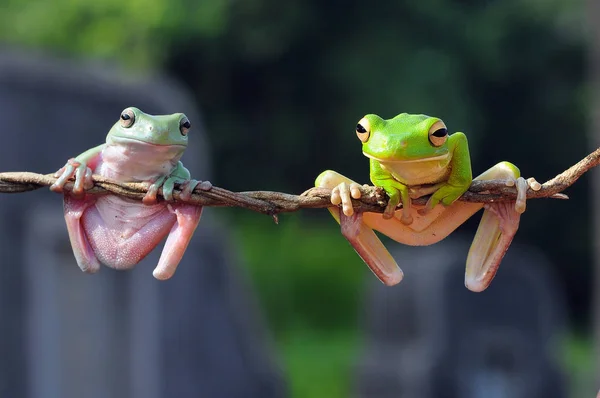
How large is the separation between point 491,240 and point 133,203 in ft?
2.45

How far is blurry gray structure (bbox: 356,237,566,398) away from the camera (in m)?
12.9

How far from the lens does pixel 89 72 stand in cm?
1055

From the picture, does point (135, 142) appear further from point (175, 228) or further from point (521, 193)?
point (521, 193)

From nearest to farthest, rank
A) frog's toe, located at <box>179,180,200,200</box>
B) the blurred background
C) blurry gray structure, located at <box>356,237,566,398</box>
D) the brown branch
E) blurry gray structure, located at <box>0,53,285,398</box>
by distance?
the brown branch < frog's toe, located at <box>179,180,200,200</box> < blurry gray structure, located at <box>0,53,285,398</box> < blurry gray structure, located at <box>356,237,566,398</box> < the blurred background

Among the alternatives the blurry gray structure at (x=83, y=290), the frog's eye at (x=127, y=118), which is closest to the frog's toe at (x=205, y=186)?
the frog's eye at (x=127, y=118)

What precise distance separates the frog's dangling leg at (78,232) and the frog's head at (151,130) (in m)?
0.18

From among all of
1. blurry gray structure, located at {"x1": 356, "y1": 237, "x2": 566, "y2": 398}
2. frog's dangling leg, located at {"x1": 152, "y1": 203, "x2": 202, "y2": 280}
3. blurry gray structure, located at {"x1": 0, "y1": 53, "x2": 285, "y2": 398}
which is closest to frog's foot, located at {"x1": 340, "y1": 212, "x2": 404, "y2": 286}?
frog's dangling leg, located at {"x1": 152, "y1": 203, "x2": 202, "y2": 280}

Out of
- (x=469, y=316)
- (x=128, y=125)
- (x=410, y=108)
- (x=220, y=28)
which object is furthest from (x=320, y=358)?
(x=128, y=125)

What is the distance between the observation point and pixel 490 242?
8.43ft

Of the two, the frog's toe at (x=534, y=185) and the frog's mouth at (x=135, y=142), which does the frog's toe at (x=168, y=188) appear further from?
the frog's toe at (x=534, y=185)

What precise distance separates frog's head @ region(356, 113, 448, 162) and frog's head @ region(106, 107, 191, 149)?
0.44 meters

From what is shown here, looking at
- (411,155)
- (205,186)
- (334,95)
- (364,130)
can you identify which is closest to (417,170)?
(411,155)

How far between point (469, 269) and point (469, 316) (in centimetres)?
1085

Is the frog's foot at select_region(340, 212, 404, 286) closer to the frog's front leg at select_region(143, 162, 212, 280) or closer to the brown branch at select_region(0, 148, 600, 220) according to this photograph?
the brown branch at select_region(0, 148, 600, 220)
